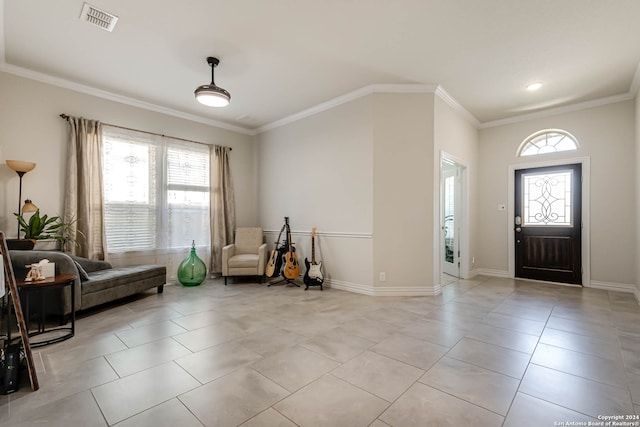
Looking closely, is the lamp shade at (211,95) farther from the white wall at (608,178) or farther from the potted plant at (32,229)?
the white wall at (608,178)

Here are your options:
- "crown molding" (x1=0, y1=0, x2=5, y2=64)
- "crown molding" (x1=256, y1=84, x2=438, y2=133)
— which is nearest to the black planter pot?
"crown molding" (x1=0, y1=0, x2=5, y2=64)

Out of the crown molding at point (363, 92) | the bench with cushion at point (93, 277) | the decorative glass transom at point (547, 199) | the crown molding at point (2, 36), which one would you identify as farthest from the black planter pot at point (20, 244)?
the decorative glass transom at point (547, 199)

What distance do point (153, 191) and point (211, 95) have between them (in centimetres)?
221

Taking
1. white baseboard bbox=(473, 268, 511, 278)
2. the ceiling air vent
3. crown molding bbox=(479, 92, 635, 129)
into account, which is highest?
the ceiling air vent

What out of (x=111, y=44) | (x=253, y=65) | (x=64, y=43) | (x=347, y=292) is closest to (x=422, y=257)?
(x=347, y=292)

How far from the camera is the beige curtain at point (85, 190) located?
12.7ft

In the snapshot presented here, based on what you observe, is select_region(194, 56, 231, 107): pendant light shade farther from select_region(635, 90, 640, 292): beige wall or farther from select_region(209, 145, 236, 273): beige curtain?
select_region(635, 90, 640, 292): beige wall

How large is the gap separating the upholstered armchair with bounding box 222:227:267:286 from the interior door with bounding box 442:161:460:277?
3299mm

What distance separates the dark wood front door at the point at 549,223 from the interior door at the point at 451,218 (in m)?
1.04

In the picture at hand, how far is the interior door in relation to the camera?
17.6ft

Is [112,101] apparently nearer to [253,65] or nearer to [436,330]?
[253,65]

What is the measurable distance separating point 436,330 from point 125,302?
3.84 meters

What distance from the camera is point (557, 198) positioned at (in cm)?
491

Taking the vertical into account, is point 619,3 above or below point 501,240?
above
